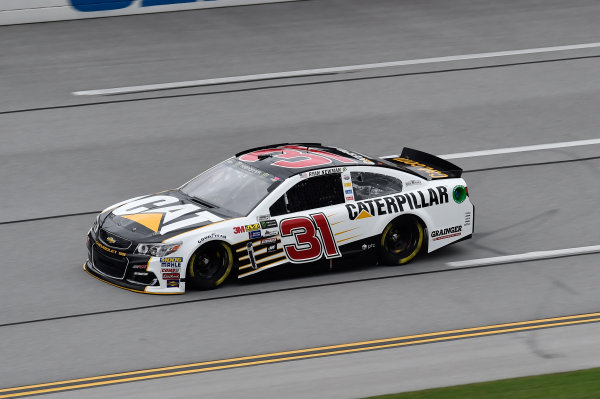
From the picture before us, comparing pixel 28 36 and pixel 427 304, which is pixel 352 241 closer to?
pixel 427 304

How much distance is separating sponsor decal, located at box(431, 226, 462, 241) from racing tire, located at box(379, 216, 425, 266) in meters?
0.15

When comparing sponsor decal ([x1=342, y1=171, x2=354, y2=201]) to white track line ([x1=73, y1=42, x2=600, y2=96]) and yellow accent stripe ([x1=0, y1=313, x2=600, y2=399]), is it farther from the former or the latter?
white track line ([x1=73, y1=42, x2=600, y2=96])

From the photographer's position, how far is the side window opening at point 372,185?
12742mm

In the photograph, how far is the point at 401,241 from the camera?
42.9 feet

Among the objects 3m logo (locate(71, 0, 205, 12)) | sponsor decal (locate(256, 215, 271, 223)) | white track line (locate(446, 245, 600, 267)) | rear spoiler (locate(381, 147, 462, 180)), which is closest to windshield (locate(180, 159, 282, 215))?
sponsor decal (locate(256, 215, 271, 223))

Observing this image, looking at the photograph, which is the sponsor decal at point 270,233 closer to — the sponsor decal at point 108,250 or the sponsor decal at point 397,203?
the sponsor decal at point 397,203

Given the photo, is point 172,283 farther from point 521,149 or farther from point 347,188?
point 521,149

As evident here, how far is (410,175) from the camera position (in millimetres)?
13141

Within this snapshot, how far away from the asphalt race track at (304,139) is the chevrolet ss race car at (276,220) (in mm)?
294

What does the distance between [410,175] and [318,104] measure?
639 cm

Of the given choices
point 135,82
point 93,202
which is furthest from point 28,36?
point 93,202

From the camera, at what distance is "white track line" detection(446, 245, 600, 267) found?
13148mm

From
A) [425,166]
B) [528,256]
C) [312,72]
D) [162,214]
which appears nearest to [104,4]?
[312,72]

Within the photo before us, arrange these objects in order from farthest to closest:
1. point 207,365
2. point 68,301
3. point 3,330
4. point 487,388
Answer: point 68,301 < point 3,330 < point 207,365 < point 487,388
